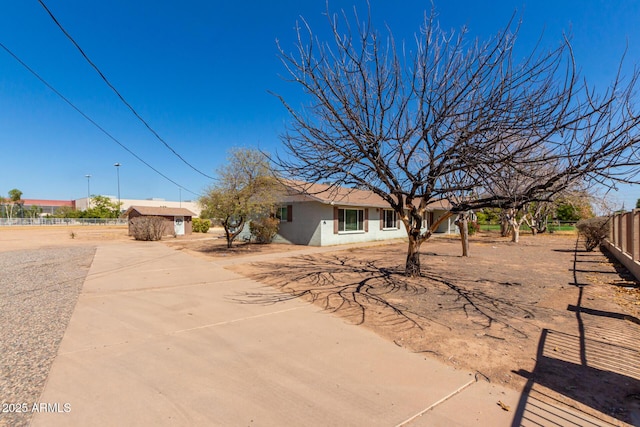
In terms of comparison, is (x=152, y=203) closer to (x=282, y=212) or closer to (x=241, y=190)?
(x=282, y=212)

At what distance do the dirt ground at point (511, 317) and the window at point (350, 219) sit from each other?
7.96 metres

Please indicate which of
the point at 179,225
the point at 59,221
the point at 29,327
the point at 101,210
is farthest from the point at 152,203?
the point at 29,327

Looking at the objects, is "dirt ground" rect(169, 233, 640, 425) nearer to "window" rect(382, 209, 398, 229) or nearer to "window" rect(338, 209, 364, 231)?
"window" rect(338, 209, 364, 231)

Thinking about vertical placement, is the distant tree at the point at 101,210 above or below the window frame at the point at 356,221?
above

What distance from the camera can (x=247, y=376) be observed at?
3211 mm

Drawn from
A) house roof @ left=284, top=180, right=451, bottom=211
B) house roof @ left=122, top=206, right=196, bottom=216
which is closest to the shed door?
house roof @ left=122, top=206, right=196, bottom=216

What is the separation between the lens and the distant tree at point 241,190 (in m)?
14.8

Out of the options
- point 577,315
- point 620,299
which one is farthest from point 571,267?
point 577,315

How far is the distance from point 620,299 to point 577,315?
7.24ft

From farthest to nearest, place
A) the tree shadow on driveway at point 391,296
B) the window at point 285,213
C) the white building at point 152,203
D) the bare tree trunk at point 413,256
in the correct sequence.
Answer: the white building at point 152,203
the window at point 285,213
the bare tree trunk at point 413,256
the tree shadow on driveway at point 391,296

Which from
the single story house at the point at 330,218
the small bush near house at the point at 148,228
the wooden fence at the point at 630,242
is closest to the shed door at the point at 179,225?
the small bush near house at the point at 148,228

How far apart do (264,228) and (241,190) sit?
11.4 feet

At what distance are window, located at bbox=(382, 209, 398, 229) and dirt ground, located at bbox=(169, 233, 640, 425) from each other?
1136 cm

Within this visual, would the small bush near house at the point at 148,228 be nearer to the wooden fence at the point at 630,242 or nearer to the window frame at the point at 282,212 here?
the window frame at the point at 282,212
